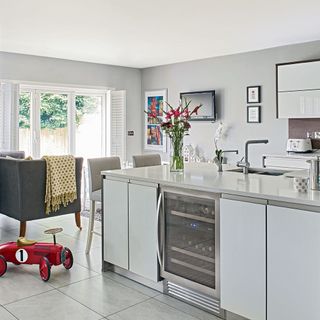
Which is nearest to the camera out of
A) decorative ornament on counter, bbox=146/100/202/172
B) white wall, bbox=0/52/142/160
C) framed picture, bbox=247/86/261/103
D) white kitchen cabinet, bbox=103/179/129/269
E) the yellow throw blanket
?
white kitchen cabinet, bbox=103/179/129/269

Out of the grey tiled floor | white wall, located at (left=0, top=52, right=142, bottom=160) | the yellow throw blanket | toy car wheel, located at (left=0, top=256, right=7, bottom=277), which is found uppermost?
white wall, located at (left=0, top=52, right=142, bottom=160)

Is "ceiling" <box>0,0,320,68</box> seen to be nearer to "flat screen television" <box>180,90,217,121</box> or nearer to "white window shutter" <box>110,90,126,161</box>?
"flat screen television" <box>180,90,217,121</box>

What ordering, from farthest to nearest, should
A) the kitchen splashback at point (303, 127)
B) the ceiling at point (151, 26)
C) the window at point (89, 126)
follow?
the window at point (89, 126), the kitchen splashback at point (303, 127), the ceiling at point (151, 26)

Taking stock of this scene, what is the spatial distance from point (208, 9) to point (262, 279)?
3.14 m

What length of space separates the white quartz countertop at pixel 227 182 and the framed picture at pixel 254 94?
3.53 meters

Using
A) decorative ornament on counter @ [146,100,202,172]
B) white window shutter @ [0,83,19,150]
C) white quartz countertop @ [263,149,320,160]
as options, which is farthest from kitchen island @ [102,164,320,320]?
white window shutter @ [0,83,19,150]

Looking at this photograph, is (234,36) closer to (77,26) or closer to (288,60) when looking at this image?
(288,60)

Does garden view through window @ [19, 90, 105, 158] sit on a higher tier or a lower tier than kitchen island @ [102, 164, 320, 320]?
higher

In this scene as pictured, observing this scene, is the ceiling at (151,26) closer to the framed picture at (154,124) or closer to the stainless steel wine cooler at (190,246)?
the framed picture at (154,124)

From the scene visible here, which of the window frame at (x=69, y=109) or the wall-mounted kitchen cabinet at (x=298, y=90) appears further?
the window frame at (x=69, y=109)

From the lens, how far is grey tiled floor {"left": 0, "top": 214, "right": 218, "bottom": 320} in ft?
9.15

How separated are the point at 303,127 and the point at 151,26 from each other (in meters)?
2.90

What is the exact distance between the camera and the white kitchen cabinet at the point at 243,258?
239cm

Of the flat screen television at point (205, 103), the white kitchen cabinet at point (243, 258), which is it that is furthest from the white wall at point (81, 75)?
the white kitchen cabinet at point (243, 258)
